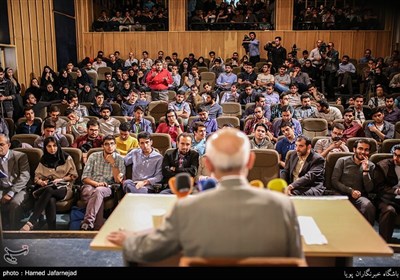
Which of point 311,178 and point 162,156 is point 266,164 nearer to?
point 311,178

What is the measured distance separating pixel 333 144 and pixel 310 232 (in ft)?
8.34

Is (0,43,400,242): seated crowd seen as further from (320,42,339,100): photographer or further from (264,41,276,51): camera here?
(264,41,276,51): camera

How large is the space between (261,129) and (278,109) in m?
1.91

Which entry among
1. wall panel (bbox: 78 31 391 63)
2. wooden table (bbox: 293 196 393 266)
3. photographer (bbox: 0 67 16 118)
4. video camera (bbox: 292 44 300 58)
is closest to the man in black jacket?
wooden table (bbox: 293 196 393 266)

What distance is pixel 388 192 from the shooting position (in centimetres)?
348

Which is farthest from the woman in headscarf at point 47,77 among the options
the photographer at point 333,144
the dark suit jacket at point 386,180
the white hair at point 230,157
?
the white hair at point 230,157

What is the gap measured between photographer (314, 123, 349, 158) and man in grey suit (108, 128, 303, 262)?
9.31 ft

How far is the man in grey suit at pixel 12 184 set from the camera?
3535 mm

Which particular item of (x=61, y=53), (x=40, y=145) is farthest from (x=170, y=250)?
(x=61, y=53)

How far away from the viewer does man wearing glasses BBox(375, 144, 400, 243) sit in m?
3.33

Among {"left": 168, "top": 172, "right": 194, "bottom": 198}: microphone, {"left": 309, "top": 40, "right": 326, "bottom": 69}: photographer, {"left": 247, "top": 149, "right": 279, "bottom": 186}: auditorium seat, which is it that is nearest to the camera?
{"left": 168, "top": 172, "right": 194, "bottom": 198}: microphone

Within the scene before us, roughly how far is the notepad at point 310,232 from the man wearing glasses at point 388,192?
1696mm

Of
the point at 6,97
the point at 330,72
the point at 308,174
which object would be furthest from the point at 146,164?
the point at 330,72

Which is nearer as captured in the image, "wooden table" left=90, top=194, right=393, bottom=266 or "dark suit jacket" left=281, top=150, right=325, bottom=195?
"wooden table" left=90, top=194, right=393, bottom=266
